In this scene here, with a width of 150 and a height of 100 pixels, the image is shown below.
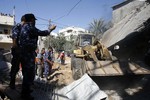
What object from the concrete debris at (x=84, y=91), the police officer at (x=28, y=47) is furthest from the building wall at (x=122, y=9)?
the police officer at (x=28, y=47)

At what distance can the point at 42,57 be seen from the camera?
12.5 m

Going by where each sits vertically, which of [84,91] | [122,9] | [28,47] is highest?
[122,9]

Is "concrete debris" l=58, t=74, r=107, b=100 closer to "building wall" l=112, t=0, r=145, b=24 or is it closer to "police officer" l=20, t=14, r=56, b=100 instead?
"police officer" l=20, t=14, r=56, b=100

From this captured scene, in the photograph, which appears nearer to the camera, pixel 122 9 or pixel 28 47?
pixel 28 47

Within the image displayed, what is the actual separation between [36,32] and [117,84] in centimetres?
658

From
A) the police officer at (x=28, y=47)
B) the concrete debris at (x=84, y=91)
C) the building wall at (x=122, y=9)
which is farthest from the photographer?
the building wall at (x=122, y=9)

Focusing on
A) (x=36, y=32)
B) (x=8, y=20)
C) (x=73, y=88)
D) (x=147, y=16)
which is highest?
(x=8, y=20)

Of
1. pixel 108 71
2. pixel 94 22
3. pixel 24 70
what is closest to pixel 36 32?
pixel 24 70

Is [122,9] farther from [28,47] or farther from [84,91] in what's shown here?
[28,47]

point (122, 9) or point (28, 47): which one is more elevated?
point (122, 9)

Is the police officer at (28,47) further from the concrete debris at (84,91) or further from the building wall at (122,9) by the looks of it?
the building wall at (122,9)

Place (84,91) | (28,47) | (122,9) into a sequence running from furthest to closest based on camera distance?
1. (122,9)
2. (84,91)
3. (28,47)

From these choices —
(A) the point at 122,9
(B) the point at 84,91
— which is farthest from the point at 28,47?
(A) the point at 122,9

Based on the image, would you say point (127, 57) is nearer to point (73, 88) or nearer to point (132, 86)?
point (132, 86)
